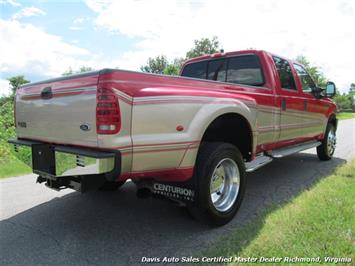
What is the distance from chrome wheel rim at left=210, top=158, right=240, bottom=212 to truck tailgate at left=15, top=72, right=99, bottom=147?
1.54m

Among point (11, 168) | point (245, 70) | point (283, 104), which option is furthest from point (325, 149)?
point (11, 168)

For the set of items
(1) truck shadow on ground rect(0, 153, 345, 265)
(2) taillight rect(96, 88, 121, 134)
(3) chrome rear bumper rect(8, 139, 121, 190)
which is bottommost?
(1) truck shadow on ground rect(0, 153, 345, 265)

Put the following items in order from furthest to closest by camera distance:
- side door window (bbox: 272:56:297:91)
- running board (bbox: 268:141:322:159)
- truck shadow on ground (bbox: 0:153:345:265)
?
side door window (bbox: 272:56:297:91) → running board (bbox: 268:141:322:159) → truck shadow on ground (bbox: 0:153:345:265)

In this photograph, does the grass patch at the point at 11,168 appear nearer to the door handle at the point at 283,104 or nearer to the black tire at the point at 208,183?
the black tire at the point at 208,183

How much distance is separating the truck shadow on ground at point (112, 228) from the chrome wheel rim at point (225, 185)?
0.78ft

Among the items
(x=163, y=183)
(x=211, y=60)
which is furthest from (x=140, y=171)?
(x=211, y=60)

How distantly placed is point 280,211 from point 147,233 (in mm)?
1588

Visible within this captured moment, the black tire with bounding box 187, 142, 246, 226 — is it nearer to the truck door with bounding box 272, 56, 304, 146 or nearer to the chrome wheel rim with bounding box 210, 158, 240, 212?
the chrome wheel rim with bounding box 210, 158, 240, 212

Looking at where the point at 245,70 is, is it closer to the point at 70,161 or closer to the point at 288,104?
the point at 288,104

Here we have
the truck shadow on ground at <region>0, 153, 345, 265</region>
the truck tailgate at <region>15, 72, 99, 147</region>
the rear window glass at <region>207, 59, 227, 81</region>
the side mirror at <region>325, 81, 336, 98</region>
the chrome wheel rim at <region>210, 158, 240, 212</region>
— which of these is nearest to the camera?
the truck tailgate at <region>15, 72, 99, 147</region>

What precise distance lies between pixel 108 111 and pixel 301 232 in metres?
2.18

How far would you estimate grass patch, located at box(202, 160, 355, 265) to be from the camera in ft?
8.98

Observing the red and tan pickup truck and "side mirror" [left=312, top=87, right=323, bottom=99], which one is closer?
the red and tan pickup truck

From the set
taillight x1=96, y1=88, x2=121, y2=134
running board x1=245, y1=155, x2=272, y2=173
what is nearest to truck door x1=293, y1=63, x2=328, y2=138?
running board x1=245, y1=155, x2=272, y2=173
